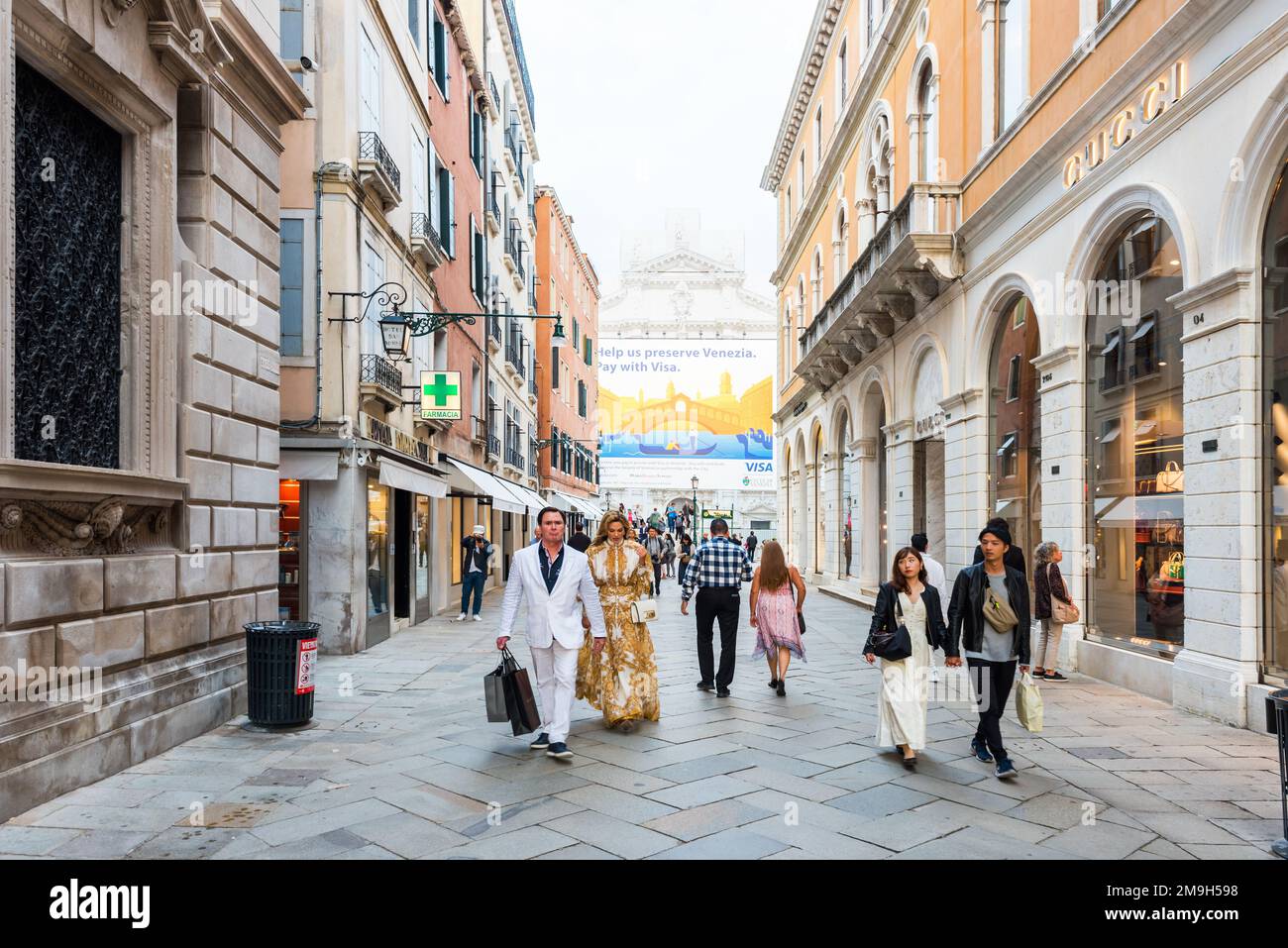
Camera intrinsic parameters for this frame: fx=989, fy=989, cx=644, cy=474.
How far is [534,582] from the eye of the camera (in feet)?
23.4

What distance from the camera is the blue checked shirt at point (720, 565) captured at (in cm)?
951

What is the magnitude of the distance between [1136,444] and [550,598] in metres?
6.71

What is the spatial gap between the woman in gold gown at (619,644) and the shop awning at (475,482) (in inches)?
388

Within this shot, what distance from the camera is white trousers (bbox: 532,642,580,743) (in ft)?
22.6

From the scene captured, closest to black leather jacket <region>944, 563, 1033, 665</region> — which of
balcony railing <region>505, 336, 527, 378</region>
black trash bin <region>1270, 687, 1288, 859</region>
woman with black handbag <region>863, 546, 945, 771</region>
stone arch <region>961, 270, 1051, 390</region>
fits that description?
woman with black handbag <region>863, 546, 945, 771</region>

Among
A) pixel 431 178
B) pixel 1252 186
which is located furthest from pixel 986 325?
pixel 431 178

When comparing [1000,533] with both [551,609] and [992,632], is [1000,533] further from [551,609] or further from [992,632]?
[551,609]

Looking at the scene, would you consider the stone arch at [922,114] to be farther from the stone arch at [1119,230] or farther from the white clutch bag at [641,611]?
the white clutch bag at [641,611]

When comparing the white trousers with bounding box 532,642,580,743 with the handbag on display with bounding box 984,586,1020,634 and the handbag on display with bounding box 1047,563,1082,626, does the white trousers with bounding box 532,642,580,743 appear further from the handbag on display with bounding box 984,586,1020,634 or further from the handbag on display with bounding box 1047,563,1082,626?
the handbag on display with bounding box 1047,563,1082,626

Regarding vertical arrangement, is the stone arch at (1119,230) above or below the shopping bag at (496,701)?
above

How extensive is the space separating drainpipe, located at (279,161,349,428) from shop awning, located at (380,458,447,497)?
123 centimetres

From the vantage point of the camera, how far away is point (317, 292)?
12648 millimetres

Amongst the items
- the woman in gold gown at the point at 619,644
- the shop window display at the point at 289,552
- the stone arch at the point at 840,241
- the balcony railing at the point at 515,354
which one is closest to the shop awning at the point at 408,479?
the shop window display at the point at 289,552
